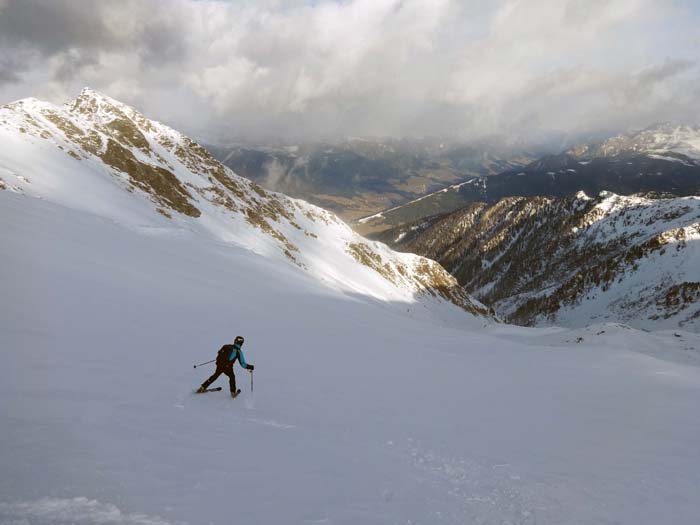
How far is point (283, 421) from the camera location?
9031 millimetres

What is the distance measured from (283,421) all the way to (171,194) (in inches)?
3144

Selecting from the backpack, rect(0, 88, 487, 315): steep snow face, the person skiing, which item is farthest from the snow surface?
rect(0, 88, 487, 315): steep snow face

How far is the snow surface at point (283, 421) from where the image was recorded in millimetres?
5465

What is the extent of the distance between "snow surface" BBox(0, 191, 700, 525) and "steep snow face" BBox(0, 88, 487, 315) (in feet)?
74.6

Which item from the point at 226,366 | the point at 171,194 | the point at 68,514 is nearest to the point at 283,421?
the point at 226,366

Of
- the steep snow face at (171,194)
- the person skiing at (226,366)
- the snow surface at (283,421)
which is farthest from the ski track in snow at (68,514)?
the steep snow face at (171,194)

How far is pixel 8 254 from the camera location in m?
14.1

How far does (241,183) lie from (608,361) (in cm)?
11064

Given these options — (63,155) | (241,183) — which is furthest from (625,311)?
(63,155)

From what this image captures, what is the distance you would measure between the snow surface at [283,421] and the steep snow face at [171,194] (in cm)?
2275

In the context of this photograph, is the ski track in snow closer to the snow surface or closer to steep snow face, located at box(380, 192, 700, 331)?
the snow surface

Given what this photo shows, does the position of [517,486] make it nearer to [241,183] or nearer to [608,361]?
[608,361]

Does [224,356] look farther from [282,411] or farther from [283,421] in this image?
[283,421]

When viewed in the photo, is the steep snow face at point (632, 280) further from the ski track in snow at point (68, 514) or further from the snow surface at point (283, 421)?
the ski track in snow at point (68, 514)
